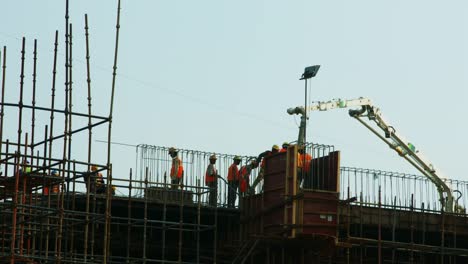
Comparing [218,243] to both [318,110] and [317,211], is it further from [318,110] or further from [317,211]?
[318,110]

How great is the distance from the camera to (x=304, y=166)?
130ft

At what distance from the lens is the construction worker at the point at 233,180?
4169 cm

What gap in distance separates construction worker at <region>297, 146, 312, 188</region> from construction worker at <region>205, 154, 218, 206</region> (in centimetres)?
267

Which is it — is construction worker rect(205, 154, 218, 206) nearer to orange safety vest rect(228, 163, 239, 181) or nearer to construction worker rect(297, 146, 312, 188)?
orange safety vest rect(228, 163, 239, 181)

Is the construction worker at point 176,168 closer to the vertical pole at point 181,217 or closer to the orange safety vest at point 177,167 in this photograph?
the orange safety vest at point 177,167

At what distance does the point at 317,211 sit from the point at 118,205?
5.77m

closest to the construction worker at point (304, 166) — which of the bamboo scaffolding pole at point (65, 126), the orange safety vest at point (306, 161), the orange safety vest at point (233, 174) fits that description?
the orange safety vest at point (306, 161)

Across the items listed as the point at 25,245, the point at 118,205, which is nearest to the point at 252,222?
the point at 118,205

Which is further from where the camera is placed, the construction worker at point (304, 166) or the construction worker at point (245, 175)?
the construction worker at point (245, 175)

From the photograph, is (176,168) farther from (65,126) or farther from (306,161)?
(65,126)

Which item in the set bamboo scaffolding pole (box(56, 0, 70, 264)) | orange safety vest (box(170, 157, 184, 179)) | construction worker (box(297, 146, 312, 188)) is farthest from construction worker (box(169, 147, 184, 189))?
bamboo scaffolding pole (box(56, 0, 70, 264))

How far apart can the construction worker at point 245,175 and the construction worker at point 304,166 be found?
2393 millimetres

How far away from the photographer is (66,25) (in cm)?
3431

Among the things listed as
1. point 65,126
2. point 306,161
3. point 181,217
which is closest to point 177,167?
point 181,217
